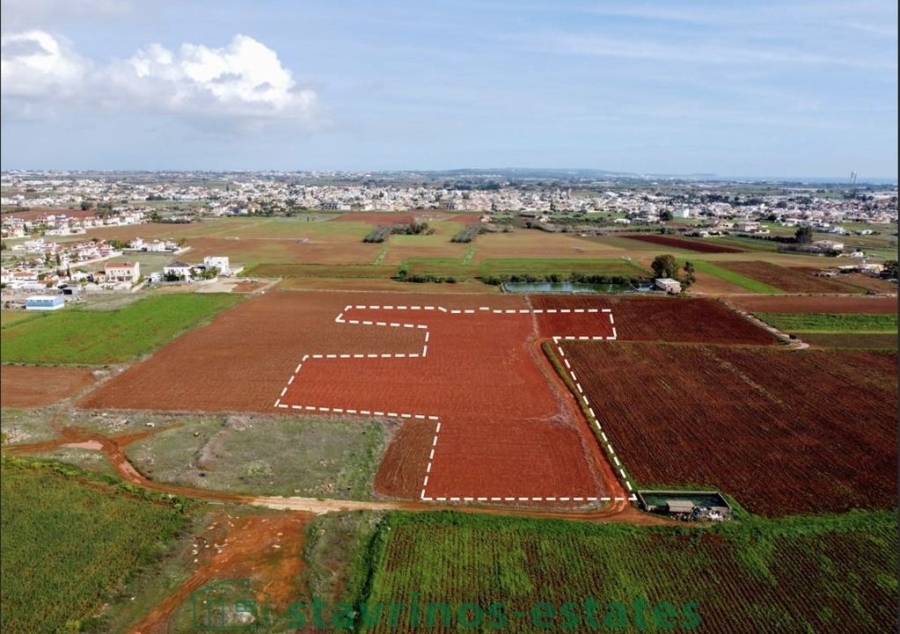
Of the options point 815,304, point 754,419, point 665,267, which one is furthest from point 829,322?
point 754,419

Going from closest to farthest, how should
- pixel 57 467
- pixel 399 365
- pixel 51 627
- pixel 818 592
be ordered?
pixel 51 627 → pixel 818 592 → pixel 57 467 → pixel 399 365

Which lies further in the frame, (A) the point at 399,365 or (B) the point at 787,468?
Result: (A) the point at 399,365

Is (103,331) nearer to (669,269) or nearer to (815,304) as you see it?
(669,269)

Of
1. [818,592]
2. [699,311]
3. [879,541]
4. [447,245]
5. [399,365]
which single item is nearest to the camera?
[818,592]

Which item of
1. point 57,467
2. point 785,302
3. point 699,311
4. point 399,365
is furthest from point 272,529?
point 785,302

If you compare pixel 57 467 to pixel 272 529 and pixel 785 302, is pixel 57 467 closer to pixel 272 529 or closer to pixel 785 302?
pixel 272 529

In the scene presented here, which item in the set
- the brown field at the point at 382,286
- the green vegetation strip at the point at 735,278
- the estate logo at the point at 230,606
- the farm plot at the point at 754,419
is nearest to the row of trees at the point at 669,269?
the green vegetation strip at the point at 735,278
